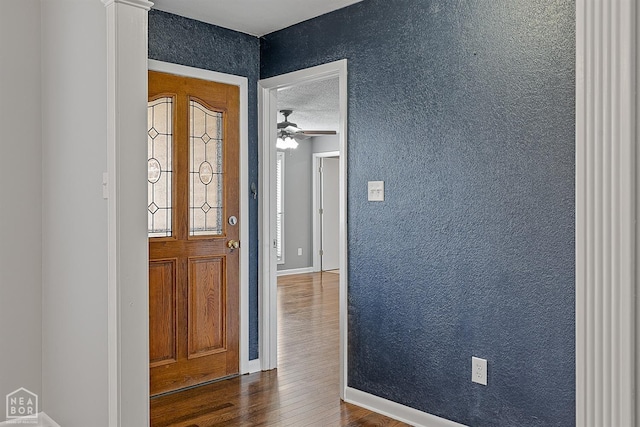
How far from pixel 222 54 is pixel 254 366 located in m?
2.29

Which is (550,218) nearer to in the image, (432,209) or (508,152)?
(508,152)

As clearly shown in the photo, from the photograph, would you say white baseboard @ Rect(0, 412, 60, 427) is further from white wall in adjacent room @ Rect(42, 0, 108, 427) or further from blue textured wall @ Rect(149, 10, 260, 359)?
blue textured wall @ Rect(149, 10, 260, 359)

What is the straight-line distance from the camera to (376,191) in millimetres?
3211

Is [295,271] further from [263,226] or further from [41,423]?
[41,423]

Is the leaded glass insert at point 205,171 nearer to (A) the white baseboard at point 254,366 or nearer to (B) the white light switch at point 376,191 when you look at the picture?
(A) the white baseboard at point 254,366

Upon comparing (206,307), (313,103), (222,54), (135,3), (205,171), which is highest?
(313,103)

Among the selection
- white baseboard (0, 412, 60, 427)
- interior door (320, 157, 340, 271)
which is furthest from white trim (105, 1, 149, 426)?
interior door (320, 157, 340, 271)

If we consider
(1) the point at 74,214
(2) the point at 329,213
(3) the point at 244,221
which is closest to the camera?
(1) the point at 74,214

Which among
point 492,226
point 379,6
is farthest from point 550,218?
point 379,6

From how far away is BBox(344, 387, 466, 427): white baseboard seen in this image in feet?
9.58

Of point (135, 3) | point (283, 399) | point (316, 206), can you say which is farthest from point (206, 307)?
point (316, 206)
